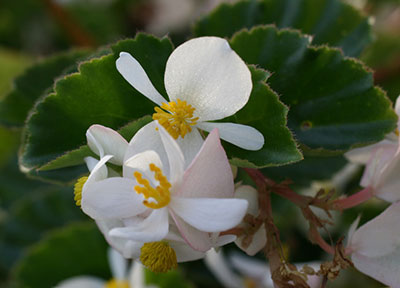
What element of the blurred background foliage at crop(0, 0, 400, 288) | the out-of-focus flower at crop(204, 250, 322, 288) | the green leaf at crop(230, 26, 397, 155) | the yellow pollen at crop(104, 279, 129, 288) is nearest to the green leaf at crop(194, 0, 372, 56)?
the blurred background foliage at crop(0, 0, 400, 288)

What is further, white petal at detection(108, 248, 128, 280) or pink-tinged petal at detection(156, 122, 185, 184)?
white petal at detection(108, 248, 128, 280)

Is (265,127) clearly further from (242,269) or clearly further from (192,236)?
(242,269)

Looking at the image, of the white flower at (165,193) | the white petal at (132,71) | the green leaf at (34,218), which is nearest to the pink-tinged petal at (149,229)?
the white flower at (165,193)

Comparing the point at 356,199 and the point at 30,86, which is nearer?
the point at 356,199

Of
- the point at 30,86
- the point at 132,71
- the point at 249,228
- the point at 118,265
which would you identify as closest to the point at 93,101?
the point at 132,71

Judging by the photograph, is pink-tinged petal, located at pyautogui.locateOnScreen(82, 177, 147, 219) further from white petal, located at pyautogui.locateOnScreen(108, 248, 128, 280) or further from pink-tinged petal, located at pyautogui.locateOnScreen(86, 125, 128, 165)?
white petal, located at pyautogui.locateOnScreen(108, 248, 128, 280)
